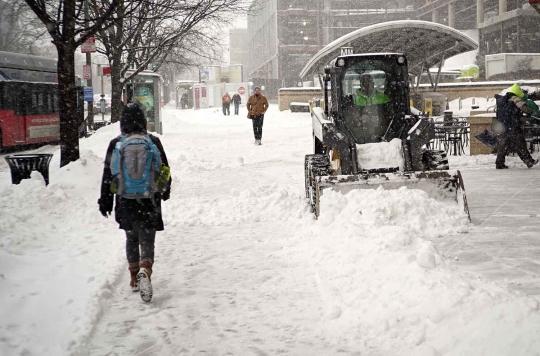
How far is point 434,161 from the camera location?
8922mm

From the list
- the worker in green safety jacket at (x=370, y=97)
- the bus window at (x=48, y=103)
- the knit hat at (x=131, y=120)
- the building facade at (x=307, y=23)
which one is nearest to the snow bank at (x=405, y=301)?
the knit hat at (x=131, y=120)

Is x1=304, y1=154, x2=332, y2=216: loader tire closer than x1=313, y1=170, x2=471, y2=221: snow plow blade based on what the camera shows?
No

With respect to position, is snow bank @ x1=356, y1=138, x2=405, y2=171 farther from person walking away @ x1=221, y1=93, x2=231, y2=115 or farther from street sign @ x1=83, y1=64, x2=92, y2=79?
person walking away @ x1=221, y1=93, x2=231, y2=115

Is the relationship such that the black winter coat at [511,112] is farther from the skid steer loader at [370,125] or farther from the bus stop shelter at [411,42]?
the bus stop shelter at [411,42]

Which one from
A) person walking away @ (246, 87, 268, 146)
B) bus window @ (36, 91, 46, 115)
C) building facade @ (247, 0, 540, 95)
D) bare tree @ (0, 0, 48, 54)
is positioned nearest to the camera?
person walking away @ (246, 87, 268, 146)

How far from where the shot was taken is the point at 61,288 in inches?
215

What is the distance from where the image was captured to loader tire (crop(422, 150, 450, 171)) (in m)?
8.84

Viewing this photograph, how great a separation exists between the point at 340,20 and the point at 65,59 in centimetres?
6932

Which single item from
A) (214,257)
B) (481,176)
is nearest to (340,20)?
(481,176)

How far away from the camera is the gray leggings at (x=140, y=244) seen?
212 inches

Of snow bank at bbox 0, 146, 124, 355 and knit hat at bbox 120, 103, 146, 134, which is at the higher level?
knit hat at bbox 120, 103, 146, 134

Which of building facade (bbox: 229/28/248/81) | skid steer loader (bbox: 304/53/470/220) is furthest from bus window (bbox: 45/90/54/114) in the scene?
building facade (bbox: 229/28/248/81)

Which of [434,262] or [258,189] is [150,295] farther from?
[258,189]

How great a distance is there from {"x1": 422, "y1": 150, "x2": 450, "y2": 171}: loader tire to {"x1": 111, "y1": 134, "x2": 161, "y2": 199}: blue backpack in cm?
501
